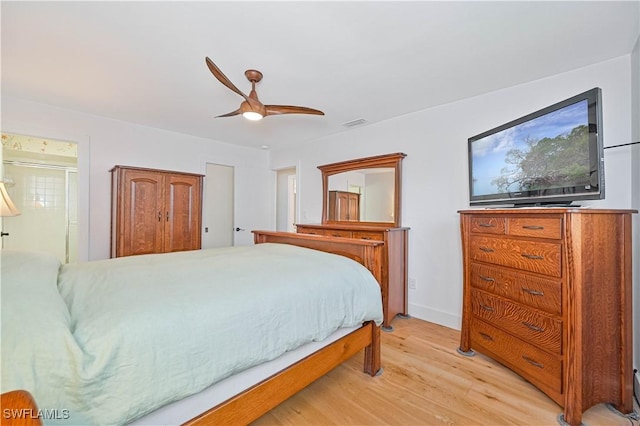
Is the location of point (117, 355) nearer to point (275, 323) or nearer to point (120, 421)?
point (120, 421)

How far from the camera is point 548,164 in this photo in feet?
6.18

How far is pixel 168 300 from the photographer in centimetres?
107

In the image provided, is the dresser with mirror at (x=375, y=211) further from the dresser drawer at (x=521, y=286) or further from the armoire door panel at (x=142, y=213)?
the armoire door panel at (x=142, y=213)

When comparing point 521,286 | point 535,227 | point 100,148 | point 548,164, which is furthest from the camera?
point 100,148

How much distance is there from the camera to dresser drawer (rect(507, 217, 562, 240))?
5.07ft

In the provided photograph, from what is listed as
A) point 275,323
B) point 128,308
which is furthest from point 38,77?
point 275,323

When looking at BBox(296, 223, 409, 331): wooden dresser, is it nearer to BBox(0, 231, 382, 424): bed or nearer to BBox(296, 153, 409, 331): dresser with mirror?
BBox(296, 153, 409, 331): dresser with mirror

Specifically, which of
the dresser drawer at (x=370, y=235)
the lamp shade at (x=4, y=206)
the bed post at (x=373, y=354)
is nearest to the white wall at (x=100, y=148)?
the lamp shade at (x=4, y=206)

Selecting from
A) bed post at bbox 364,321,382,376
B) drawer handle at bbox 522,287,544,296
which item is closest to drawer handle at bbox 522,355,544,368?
drawer handle at bbox 522,287,544,296

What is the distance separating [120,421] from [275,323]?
24.1 inches

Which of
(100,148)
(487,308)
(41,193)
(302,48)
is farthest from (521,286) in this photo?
(41,193)

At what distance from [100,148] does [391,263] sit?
3816 mm

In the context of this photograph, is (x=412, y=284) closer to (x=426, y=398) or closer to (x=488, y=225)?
(x=488, y=225)

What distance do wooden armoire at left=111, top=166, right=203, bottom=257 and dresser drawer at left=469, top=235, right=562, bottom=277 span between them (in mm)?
3330
